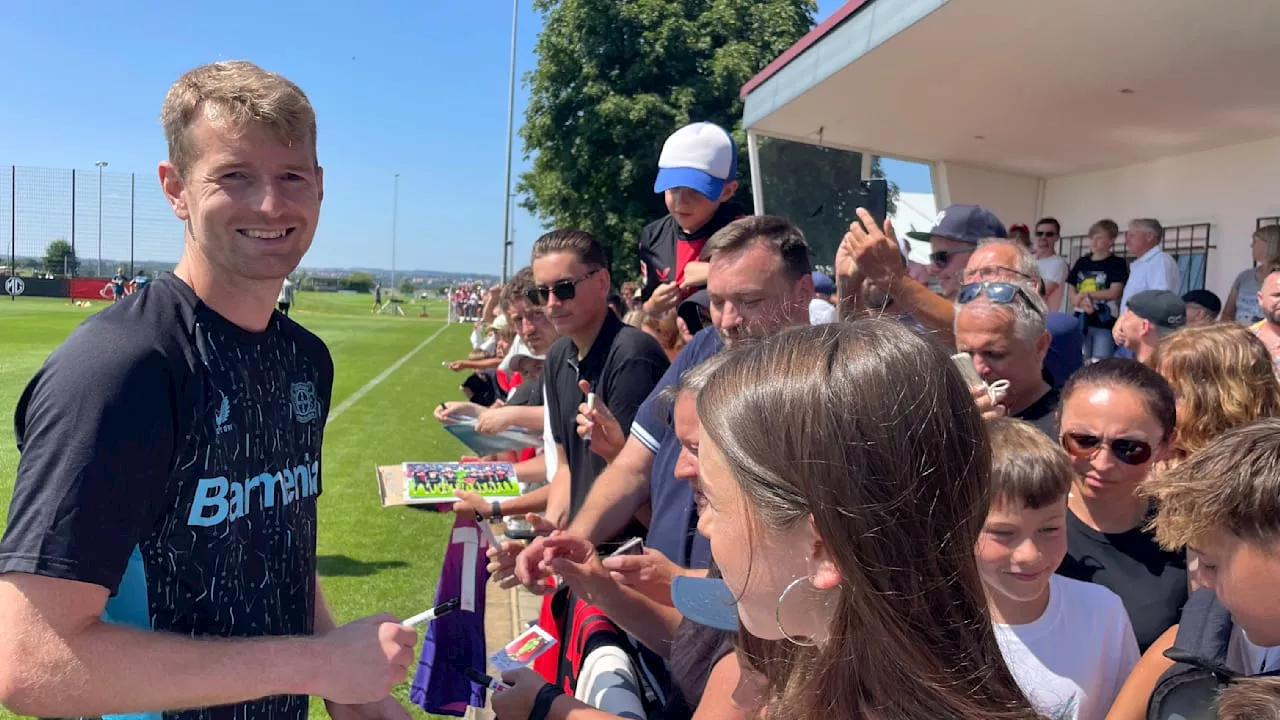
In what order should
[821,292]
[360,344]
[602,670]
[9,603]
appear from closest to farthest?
[9,603] → [602,670] → [821,292] → [360,344]

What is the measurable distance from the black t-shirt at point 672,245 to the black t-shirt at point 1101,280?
195 inches

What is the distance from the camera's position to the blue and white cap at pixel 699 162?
4305 millimetres

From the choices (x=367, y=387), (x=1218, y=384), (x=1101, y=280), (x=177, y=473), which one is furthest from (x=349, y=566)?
(x=367, y=387)

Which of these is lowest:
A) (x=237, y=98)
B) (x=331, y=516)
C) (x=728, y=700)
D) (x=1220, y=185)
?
(x=331, y=516)

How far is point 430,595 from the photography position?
567 cm

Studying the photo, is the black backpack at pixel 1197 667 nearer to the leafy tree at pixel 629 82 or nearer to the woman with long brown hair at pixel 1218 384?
the woman with long brown hair at pixel 1218 384

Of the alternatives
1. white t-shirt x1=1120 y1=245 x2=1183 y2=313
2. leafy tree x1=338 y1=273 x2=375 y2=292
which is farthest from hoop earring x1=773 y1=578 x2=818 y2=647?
leafy tree x1=338 y1=273 x2=375 y2=292

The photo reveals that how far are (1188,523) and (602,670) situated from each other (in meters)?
1.49

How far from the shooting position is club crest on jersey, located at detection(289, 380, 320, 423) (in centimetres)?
198

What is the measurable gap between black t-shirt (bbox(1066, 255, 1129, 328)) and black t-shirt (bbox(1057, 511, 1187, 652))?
662 centimetres

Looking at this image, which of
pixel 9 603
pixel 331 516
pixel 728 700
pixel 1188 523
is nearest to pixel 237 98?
pixel 9 603

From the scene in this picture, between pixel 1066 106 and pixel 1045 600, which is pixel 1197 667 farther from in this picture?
pixel 1066 106

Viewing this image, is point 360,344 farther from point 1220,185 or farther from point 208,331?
point 208,331

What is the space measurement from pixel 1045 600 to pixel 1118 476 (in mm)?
482
